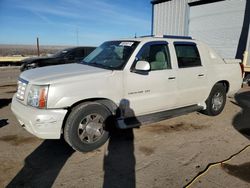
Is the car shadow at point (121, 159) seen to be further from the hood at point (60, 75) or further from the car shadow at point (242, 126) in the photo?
the car shadow at point (242, 126)

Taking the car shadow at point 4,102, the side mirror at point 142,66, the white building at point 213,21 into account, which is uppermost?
the white building at point 213,21

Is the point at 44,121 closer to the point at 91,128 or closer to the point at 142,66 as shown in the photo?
the point at 91,128

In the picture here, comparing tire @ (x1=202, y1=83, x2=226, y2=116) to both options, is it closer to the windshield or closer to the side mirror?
the side mirror

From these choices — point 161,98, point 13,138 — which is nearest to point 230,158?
point 161,98

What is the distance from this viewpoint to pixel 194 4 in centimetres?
1341

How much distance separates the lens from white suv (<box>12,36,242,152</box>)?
12.1 ft

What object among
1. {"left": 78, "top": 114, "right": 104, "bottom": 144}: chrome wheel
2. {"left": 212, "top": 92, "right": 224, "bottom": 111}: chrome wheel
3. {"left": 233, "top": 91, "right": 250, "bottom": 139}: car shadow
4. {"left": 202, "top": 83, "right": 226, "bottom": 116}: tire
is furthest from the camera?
{"left": 212, "top": 92, "right": 224, "bottom": 111}: chrome wheel

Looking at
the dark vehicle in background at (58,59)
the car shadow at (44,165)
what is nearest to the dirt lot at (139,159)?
the car shadow at (44,165)

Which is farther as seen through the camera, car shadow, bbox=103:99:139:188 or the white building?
the white building

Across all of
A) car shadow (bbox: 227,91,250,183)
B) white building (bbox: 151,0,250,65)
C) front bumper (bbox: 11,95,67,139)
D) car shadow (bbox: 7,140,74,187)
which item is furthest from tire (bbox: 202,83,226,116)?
white building (bbox: 151,0,250,65)

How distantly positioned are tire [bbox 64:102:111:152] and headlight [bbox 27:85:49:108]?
0.46 m

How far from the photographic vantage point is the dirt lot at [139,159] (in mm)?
3221

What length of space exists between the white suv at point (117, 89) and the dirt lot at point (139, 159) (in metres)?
0.37

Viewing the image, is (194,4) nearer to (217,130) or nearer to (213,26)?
(213,26)
